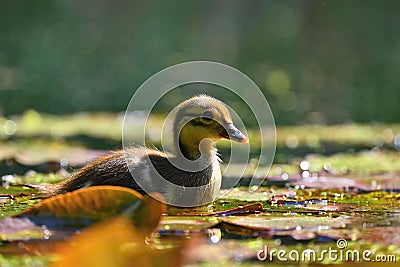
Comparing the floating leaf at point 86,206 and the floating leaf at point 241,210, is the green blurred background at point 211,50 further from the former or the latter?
the floating leaf at point 86,206

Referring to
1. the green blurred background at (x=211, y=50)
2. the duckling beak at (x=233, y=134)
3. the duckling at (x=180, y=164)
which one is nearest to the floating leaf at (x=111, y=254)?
the duckling at (x=180, y=164)

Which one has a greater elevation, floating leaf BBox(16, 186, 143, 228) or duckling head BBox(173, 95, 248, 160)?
duckling head BBox(173, 95, 248, 160)

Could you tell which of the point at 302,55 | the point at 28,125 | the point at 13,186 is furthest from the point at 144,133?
the point at 302,55

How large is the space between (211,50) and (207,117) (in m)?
8.70

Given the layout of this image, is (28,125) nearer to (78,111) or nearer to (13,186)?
(78,111)

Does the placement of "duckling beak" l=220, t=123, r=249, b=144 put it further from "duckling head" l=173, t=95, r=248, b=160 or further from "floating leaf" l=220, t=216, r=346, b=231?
"floating leaf" l=220, t=216, r=346, b=231

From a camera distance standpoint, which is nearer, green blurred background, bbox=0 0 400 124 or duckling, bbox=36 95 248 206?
duckling, bbox=36 95 248 206

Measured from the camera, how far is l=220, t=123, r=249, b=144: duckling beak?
204 inches

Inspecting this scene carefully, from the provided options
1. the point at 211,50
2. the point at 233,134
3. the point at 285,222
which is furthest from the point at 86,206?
the point at 211,50

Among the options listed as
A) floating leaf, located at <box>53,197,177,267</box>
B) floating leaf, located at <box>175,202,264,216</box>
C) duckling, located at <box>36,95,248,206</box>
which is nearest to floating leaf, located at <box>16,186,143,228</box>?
floating leaf, located at <box>53,197,177,267</box>

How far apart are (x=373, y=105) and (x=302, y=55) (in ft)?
12.8

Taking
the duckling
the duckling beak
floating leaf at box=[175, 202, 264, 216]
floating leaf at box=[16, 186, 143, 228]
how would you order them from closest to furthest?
floating leaf at box=[16, 186, 143, 228] < floating leaf at box=[175, 202, 264, 216] < the duckling < the duckling beak

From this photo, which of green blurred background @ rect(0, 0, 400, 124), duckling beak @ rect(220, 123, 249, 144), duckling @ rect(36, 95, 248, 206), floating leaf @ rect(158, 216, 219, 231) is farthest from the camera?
green blurred background @ rect(0, 0, 400, 124)

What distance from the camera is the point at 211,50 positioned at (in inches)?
547
